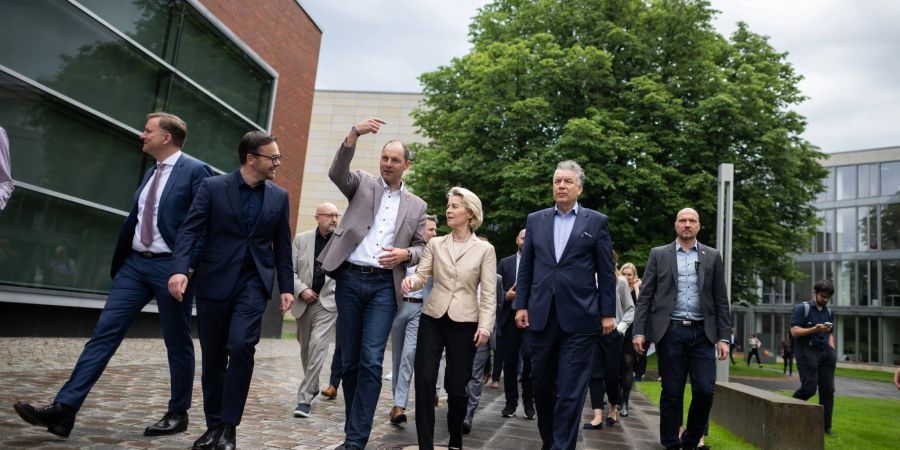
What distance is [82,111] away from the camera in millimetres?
10773

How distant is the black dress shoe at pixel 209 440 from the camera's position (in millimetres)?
4113

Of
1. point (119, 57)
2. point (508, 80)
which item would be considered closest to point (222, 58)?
point (119, 57)

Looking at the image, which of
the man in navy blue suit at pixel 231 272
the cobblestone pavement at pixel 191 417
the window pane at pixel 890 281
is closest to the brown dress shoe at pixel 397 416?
the cobblestone pavement at pixel 191 417

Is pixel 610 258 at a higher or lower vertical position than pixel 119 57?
lower

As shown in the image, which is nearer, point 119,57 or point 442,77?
point 119,57

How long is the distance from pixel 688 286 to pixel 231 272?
398 centimetres

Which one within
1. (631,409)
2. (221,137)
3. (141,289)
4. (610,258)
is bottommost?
(631,409)

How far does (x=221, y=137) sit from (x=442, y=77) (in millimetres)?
10556

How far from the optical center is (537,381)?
495cm

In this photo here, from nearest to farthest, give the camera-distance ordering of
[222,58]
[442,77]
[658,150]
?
[222,58] < [658,150] < [442,77]

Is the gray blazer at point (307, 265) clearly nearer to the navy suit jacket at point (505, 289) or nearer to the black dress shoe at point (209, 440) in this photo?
the navy suit jacket at point (505, 289)

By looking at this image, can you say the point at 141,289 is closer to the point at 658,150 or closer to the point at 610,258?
the point at 610,258

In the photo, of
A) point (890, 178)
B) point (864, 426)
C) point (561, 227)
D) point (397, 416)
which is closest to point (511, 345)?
point (397, 416)

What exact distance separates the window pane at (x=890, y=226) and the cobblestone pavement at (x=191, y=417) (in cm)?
4518
